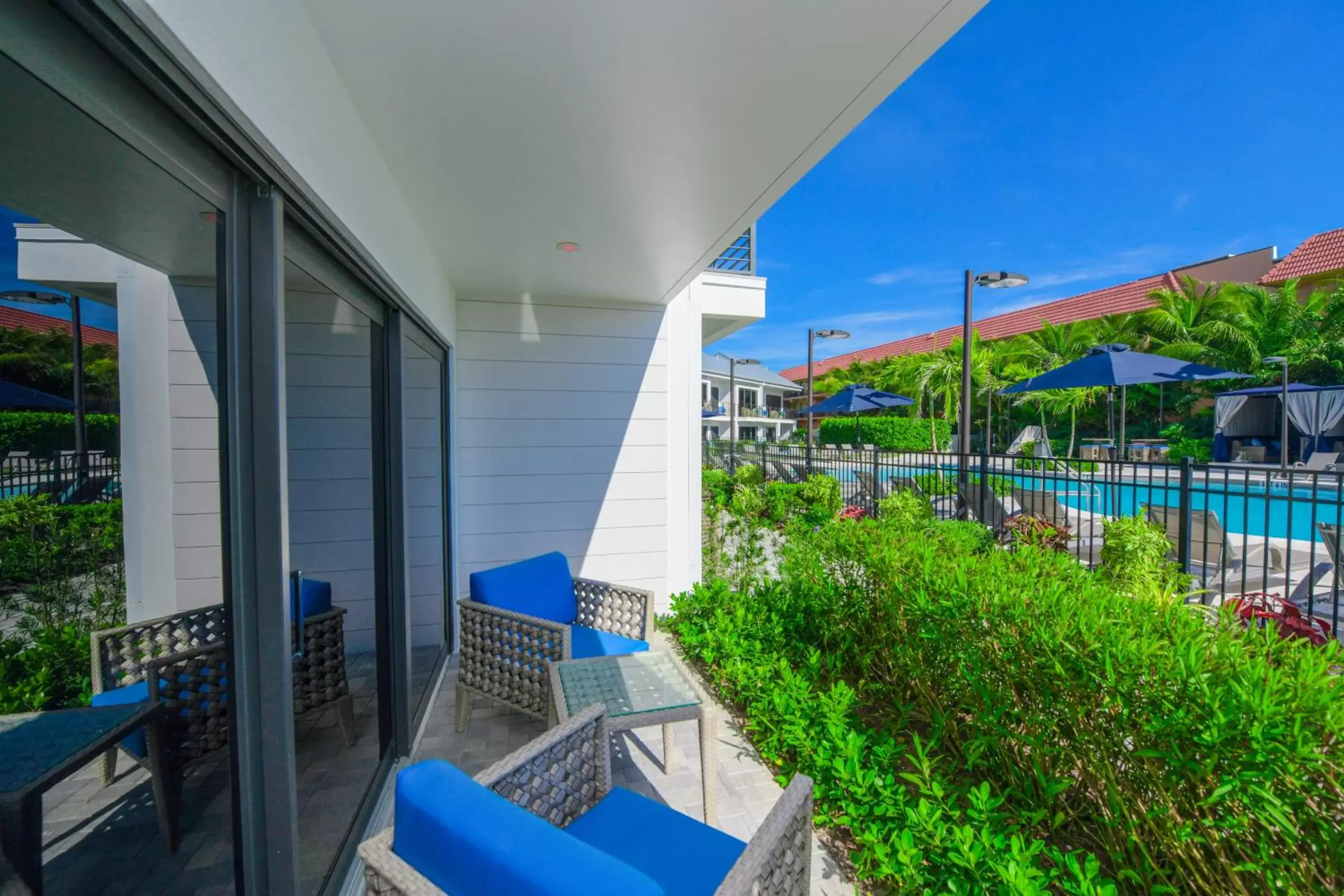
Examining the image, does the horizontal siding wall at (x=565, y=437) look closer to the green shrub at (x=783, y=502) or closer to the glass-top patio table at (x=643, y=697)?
the glass-top patio table at (x=643, y=697)

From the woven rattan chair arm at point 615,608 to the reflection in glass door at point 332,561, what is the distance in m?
1.26

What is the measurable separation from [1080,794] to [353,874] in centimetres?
252

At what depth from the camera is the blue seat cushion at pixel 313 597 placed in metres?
1.57

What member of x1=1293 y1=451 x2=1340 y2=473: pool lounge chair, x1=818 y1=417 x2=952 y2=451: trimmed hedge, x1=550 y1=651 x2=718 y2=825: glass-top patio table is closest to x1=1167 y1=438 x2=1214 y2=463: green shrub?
x1=1293 y1=451 x2=1340 y2=473: pool lounge chair

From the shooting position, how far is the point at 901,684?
2.92m

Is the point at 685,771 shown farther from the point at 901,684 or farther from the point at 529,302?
the point at 529,302

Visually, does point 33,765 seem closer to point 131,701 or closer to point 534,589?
point 131,701

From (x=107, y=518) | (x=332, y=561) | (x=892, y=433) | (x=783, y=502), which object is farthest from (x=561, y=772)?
(x=892, y=433)

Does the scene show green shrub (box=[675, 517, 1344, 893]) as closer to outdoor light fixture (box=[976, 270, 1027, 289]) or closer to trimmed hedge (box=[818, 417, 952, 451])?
outdoor light fixture (box=[976, 270, 1027, 289])

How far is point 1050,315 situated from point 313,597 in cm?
3552

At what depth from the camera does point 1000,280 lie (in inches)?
304

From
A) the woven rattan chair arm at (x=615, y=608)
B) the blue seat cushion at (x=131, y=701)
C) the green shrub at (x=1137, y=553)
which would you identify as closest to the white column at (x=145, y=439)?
the blue seat cushion at (x=131, y=701)

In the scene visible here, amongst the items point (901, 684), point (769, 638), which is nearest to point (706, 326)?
point (769, 638)

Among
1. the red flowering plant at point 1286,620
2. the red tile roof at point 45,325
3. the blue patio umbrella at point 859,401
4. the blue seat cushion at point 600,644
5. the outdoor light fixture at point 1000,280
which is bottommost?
the blue seat cushion at point 600,644
